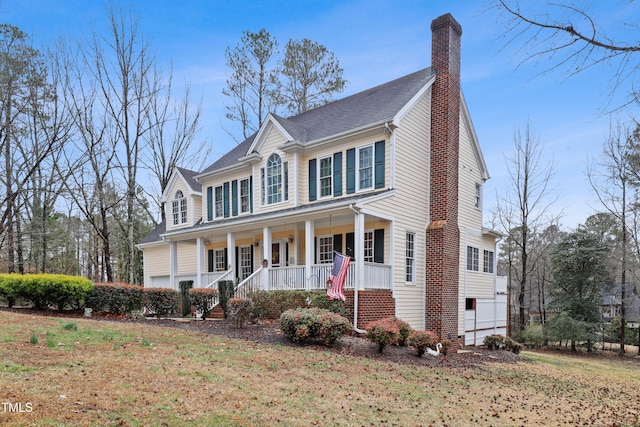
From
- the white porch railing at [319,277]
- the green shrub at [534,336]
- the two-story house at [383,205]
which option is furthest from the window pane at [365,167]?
the green shrub at [534,336]

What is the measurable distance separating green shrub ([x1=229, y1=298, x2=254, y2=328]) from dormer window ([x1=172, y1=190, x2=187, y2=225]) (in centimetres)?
1245

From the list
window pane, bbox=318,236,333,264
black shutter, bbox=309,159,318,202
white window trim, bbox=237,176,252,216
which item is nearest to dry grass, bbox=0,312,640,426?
window pane, bbox=318,236,333,264

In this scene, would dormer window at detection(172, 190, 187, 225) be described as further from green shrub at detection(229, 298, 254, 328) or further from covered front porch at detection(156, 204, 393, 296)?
green shrub at detection(229, 298, 254, 328)

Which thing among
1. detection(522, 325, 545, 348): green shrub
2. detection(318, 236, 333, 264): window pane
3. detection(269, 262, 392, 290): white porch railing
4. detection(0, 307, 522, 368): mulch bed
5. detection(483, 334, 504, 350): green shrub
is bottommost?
detection(522, 325, 545, 348): green shrub

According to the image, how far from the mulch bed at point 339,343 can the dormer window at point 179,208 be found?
10.4 metres

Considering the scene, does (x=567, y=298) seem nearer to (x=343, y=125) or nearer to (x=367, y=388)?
(x=343, y=125)

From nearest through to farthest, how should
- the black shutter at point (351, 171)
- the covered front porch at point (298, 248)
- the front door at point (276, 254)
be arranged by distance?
the covered front porch at point (298, 248), the black shutter at point (351, 171), the front door at point (276, 254)

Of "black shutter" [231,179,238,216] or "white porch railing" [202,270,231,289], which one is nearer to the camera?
"white porch railing" [202,270,231,289]

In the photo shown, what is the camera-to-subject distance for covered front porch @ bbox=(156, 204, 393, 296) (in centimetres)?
1447

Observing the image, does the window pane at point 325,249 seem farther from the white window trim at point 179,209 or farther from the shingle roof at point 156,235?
the shingle roof at point 156,235

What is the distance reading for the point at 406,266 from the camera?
1589 centimetres

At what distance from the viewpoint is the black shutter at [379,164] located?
1572cm

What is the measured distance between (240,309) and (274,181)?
7504 millimetres

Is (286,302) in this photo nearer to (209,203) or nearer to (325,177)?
(325,177)
